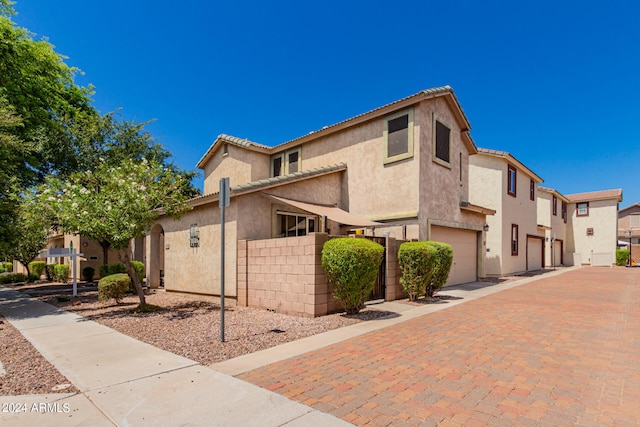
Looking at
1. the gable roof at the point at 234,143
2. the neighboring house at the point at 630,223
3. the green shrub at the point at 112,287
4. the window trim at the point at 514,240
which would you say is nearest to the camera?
the green shrub at the point at 112,287

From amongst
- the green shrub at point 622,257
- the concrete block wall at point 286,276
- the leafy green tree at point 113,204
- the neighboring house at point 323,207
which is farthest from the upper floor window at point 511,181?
the green shrub at point 622,257

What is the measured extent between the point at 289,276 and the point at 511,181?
2004 cm

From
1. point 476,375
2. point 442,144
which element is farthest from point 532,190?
point 476,375

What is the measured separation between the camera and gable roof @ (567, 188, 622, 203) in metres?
36.1

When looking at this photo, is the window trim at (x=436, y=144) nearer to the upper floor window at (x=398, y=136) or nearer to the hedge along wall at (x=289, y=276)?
the upper floor window at (x=398, y=136)

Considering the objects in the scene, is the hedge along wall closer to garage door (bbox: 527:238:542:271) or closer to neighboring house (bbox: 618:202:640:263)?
garage door (bbox: 527:238:542:271)

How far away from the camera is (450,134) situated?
1678 cm

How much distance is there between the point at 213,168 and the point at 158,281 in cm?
770

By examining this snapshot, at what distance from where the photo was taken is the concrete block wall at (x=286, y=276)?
929 centimetres

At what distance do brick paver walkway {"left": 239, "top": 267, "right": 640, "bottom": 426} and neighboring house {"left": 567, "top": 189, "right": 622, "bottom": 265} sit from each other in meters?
36.0

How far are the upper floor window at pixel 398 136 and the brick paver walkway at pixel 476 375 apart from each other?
793 cm

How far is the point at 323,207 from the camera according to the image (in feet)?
46.0

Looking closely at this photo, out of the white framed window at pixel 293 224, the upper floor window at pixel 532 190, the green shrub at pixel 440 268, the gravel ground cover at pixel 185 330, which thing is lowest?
the gravel ground cover at pixel 185 330

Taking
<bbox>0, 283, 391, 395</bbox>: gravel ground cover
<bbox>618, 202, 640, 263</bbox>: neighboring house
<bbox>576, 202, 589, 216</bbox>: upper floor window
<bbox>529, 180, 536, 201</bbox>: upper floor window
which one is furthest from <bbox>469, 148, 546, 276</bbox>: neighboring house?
<bbox>618, 202, 640, 263</bbox>: neighboring house
